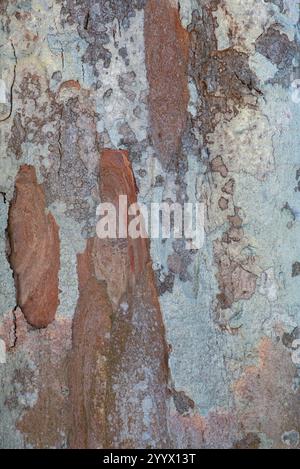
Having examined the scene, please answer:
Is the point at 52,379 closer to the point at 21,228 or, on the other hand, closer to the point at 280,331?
the point at 21,228

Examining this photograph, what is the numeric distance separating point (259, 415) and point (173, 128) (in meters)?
0.50

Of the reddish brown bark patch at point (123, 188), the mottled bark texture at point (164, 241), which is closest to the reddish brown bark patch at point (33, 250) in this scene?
the mottled bark texture at point (164, 241)

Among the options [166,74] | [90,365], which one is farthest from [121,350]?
[166,74]

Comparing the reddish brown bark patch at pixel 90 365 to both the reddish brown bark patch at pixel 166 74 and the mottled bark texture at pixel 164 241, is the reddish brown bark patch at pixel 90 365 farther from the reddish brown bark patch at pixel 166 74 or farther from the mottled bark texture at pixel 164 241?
the reddish brown bark patch at pixel 166 74

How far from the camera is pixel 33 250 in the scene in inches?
47.9

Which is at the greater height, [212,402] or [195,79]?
[195,79]

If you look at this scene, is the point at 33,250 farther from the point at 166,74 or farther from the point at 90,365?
the point at 166,74

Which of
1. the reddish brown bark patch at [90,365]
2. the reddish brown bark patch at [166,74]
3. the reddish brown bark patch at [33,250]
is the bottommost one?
the reddish brown bark patch at [90,365]

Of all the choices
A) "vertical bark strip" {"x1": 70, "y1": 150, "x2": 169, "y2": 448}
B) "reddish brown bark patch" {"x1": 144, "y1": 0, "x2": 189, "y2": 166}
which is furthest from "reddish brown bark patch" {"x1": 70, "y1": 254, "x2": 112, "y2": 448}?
"reddish brown bark patch" {"x1": 144, "y1": 0, "x2": 189, "y2": 166}

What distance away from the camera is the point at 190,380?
1.19 m

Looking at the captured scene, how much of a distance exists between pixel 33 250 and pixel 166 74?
38cm

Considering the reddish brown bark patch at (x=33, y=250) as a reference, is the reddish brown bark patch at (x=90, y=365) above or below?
below

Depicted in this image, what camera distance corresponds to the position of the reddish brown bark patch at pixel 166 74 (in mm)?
1190

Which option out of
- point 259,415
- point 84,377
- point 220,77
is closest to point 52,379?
point 84,377
